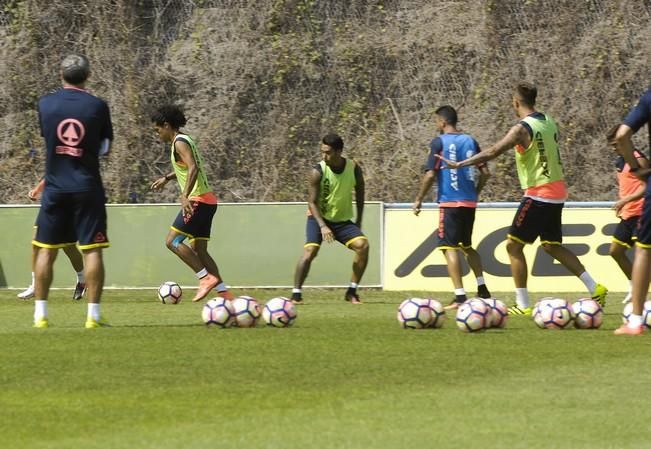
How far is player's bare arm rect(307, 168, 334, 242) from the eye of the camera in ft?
52.5

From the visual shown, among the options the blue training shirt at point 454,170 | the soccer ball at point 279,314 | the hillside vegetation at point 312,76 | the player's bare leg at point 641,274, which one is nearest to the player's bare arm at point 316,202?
the blue training shirt at point 454,170

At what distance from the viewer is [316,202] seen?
16172mm

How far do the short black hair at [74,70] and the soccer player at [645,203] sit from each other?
457cm

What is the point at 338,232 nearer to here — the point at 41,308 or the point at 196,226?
the point at 196,226

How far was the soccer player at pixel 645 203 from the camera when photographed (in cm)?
1062

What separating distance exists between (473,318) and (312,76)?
14854 millimetres

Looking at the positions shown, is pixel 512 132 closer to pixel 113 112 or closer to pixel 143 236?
pixel 143 236

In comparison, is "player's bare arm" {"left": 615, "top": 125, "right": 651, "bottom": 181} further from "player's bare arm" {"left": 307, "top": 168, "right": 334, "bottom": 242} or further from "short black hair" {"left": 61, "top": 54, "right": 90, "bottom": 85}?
"player's bare arm" {"left": 307, "top": 168, "right": 334, "bottom": 242}

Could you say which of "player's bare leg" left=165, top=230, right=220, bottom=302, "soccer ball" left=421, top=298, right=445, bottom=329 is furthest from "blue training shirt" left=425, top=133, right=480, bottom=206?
"soccer ball" left=421, top=298, right=445, bottom=329

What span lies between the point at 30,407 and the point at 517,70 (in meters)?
18.5

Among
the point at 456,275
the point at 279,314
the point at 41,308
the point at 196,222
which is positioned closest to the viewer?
Answer: the point at 41,308

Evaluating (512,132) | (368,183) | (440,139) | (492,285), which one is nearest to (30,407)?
(512,132)

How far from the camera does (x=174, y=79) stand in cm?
2603

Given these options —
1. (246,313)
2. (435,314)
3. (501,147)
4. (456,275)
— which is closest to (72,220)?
(246,313)
